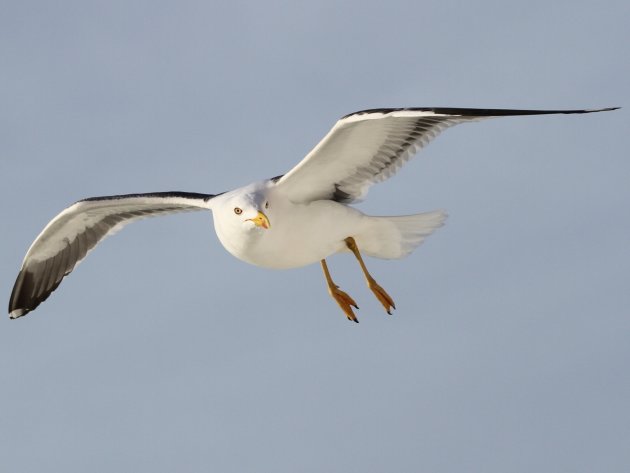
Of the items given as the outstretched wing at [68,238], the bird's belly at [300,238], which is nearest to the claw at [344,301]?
the bird's belly at [300,238]

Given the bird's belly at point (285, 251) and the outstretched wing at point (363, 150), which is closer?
the outstretched wing at point (363, 150)

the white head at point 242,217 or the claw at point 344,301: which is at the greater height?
the white head at point 242,217

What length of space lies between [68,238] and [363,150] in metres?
5.17

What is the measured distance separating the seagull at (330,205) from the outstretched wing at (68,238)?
3 cm


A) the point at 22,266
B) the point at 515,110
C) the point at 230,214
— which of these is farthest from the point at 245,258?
the point at 22,266

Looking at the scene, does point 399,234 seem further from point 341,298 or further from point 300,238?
point 300,238

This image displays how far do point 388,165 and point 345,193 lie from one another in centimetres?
73

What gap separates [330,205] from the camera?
1466cm

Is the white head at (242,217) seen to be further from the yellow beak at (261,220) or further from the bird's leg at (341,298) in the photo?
the bird's leg at (341,298)

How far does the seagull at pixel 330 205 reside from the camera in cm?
1352

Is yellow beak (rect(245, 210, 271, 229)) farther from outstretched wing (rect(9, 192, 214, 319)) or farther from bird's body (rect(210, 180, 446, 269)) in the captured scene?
outstretched wing (rect(9, 192, 214, 319))

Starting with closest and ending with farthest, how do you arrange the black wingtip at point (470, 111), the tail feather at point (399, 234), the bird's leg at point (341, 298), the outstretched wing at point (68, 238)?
1. the black wingtip at point (470, 111)
2. the tail feather at point (399, 234)
3. the bird's leg at point (341, 298)
4. the outstretched wing at point (68, 238)

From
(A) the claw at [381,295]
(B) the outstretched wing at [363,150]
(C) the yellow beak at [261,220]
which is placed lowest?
(A) the claw at [381,295]

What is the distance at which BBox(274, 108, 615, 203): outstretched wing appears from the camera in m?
12.9
